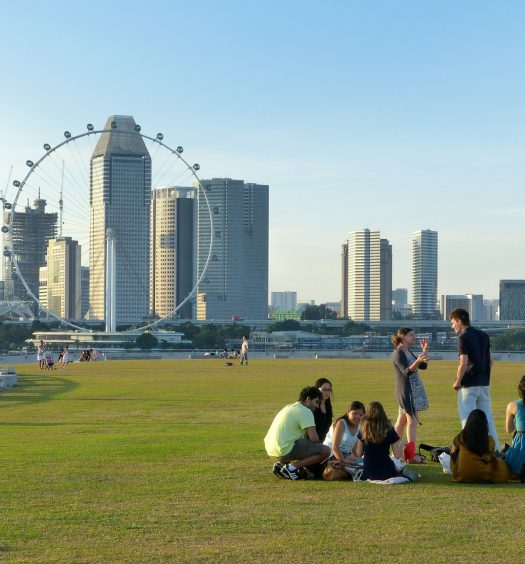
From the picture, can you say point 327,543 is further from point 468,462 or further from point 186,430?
point 186,430

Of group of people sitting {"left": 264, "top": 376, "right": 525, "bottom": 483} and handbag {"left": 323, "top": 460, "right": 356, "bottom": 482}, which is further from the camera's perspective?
handbag {"left": 323, "top": 460, "right": 356, "bottom": 482}

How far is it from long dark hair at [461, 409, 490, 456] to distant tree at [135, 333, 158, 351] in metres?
137

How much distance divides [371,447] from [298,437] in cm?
132

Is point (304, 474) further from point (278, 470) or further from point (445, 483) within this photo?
point (445, 483)

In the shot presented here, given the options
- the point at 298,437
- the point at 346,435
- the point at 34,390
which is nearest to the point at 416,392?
the point at 346,435

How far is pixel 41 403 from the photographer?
30219 millimetres

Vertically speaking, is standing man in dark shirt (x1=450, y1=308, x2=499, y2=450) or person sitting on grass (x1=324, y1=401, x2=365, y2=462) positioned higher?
standing man in dark shirt (x1=450, y1=308, x2=499, y2=450)

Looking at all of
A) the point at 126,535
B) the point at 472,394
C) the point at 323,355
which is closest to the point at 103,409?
the point at 472,394

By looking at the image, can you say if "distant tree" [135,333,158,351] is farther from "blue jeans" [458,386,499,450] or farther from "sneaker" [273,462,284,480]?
"sneaker" [273,462,284,480]

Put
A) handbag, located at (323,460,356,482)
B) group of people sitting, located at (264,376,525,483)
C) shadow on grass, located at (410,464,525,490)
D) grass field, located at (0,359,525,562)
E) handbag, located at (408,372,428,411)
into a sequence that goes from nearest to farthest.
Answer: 1. grass field, located at (0,359,525,562)
2. shadow on grass, located at (410,464,525,490)
3. group of people sitting, located at (264,376,525,483)
4. handbag, located at (323,460,356,482)
5. handbag, located at (408,372,428,411)

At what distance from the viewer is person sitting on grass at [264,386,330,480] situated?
13.8 metres

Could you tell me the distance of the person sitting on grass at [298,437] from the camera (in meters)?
13.8

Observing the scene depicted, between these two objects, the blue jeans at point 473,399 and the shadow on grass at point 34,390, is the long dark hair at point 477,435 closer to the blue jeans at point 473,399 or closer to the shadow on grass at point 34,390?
the blue jeans at point 473,399

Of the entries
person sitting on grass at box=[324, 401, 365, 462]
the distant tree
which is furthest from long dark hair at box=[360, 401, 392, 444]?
the distant tree
